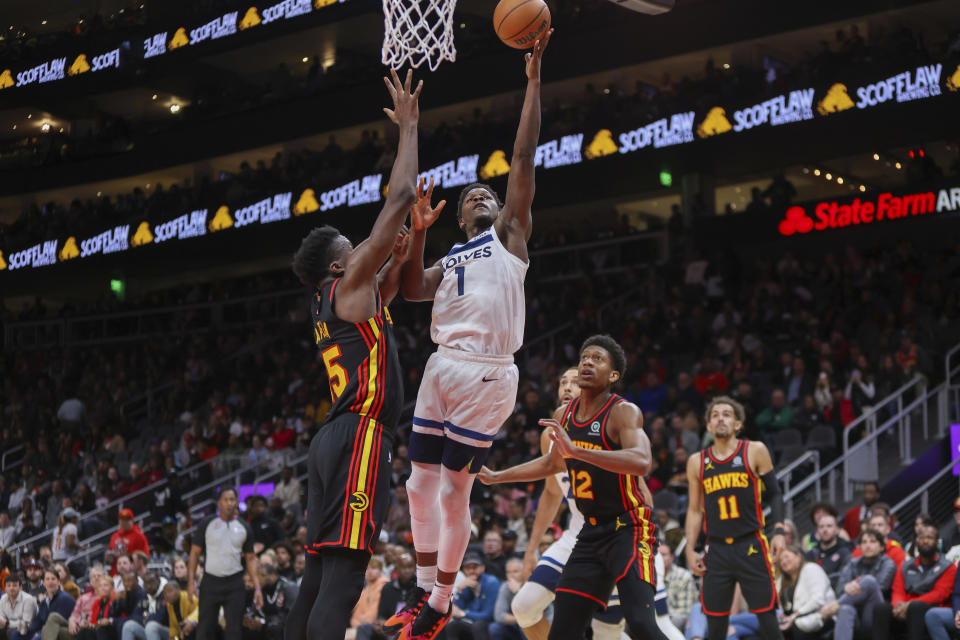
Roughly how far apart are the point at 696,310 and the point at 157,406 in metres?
12.7

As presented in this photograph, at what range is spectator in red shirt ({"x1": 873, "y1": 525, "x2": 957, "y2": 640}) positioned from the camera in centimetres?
1038

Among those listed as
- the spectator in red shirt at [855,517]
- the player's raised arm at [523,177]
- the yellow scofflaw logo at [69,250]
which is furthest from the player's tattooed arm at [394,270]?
the yellow scofflaw logo at [69,250]

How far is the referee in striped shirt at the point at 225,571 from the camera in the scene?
12.8 metres

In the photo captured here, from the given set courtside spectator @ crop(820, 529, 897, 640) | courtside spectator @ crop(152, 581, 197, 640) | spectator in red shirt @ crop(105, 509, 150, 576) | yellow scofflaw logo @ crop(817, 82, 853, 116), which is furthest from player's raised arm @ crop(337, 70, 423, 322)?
yellow scofflaw logo @ crop(817, 82, 853, 116)

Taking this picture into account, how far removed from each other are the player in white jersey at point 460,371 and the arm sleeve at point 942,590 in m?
6.05

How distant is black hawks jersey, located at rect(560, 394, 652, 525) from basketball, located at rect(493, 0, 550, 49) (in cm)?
211

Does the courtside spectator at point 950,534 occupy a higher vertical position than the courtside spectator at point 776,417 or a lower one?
lower

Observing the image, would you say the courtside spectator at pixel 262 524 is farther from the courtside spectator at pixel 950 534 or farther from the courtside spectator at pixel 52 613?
the courtside spectator at pixel 950 534

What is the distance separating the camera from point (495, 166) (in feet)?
70.5

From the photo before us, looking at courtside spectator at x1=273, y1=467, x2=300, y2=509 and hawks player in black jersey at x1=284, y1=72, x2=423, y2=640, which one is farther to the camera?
courtside spectator at x1=273, y1=467, x2=300, y2=509

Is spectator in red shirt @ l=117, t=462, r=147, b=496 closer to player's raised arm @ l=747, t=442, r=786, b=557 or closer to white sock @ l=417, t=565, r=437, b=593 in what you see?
player's raised arm @ l=747, t=442, r=786, b=557

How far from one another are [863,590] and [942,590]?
0.68 m

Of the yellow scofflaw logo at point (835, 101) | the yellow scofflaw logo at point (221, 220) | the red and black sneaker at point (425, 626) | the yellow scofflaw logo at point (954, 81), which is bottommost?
the red and black sneaker at point (425, 626)

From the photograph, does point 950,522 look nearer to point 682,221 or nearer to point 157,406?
point 682,221
